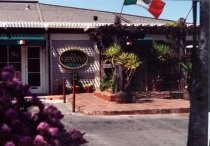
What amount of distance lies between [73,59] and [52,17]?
3.64 meters

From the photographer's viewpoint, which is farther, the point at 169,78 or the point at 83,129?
the point at 169,78

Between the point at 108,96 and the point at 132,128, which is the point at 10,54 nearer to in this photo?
the point at 108,96

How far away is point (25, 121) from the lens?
181 inches

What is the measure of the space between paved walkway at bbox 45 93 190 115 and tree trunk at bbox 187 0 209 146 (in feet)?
31.0

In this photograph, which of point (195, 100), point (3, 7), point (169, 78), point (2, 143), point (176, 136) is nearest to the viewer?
point (2, 143)

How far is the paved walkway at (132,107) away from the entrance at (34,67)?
174 inches

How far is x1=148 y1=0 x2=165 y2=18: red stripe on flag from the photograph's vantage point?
2113cm

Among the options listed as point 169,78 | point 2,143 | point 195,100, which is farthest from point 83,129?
point 169,78

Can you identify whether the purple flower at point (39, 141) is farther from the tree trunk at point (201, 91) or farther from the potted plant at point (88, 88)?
the potted plant at point (88, 88)

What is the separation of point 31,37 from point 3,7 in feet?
20.8

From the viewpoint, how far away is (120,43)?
20.1 meters

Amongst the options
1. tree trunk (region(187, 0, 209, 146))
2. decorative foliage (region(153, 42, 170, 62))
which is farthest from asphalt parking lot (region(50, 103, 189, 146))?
decorative foliage (region(153, 42, 170, 62))

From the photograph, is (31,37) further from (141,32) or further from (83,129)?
(83,129)

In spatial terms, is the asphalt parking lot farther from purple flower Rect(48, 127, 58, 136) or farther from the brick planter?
purple flower Rect(48, 127, 58, 136)
